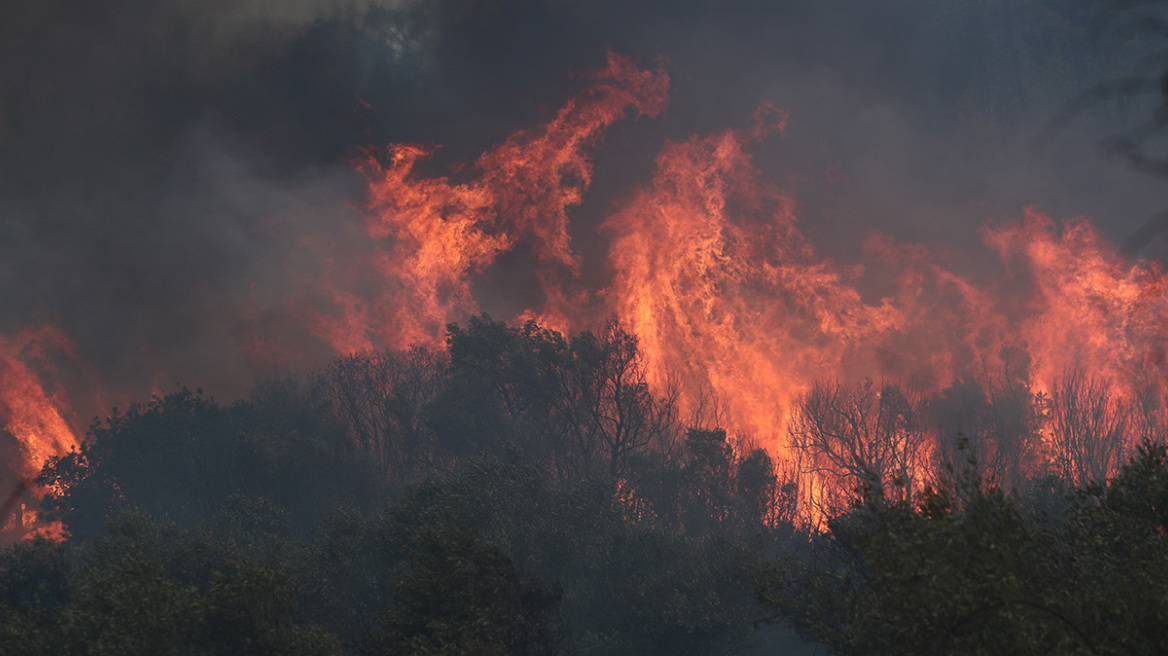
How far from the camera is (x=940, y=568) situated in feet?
66.7

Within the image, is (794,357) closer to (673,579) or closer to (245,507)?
(673,579)

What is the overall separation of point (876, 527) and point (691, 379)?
312 ft

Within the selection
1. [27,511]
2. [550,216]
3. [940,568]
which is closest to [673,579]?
[940,568]

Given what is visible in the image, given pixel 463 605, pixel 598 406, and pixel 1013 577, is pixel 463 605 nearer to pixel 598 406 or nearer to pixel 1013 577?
pixel 1013 577

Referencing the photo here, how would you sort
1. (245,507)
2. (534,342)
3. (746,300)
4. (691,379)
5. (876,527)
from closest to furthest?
1. (876,527)
2. (245,507)
3. (534,342)
4. (691,379)
5. (746,300)

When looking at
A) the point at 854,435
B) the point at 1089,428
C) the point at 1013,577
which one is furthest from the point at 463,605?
the point at 1089,428

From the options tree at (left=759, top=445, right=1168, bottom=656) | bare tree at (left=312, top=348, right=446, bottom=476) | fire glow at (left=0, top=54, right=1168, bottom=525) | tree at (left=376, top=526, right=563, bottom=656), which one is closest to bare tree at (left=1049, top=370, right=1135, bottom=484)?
fire glow at (left=0, top=54, right=1168, bottom=525)

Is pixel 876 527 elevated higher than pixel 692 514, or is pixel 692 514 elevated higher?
pixel 692 514

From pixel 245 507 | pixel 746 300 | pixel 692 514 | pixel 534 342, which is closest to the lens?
pixel 245 507

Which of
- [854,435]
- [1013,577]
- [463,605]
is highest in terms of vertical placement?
[854,435]

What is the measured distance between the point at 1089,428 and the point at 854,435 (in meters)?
29.3

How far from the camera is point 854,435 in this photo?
104375 mm

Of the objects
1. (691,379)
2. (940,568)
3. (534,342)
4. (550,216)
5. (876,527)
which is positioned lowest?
(940,568)

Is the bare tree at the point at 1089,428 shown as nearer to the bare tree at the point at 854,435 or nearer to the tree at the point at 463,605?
the bare tree at the point at 854,435
